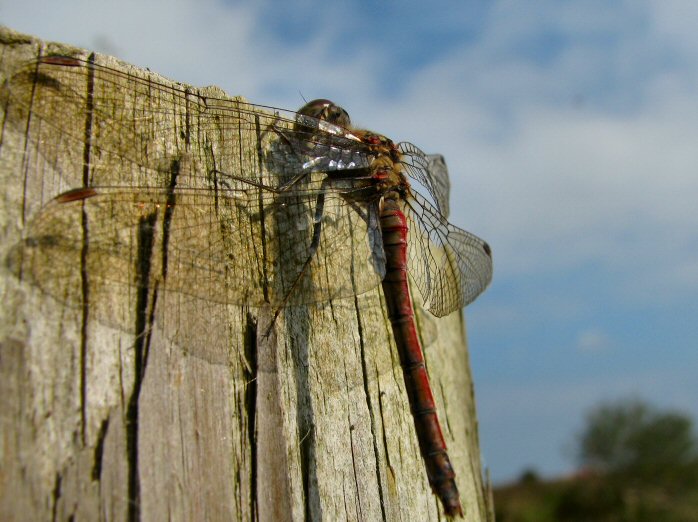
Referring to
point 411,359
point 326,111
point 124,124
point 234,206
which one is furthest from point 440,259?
point 124,124

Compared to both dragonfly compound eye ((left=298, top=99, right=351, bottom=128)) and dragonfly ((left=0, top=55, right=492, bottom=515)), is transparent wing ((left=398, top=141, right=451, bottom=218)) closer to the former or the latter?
dragonfly ((left=0, top=55, right=492, bottom=515))

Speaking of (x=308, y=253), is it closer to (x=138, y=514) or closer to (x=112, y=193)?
(x=112, y=193)

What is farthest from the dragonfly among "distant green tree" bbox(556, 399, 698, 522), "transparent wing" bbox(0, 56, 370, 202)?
"distant green tree" bbox(556, 399, 698, 522)

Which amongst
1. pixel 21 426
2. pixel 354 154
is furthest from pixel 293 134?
pixel 21 426

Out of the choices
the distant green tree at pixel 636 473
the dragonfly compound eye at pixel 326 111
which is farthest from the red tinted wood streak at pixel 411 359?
the distant green tree at pixel 636 473

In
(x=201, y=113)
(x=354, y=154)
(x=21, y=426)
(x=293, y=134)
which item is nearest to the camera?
(x=21, y=426)

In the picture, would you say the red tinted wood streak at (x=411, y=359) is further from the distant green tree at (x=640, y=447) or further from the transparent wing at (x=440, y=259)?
the distant green tree at (x=640, y=447)
